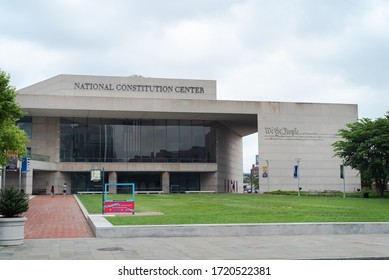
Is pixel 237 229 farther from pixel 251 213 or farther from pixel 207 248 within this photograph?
pixel 251 213

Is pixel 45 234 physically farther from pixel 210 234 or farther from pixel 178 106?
pixel 178 106

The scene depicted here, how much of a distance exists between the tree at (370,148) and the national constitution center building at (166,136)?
38.9ft

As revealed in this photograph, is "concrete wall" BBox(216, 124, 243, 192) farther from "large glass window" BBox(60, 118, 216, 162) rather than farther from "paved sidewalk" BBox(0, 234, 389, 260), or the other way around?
"paved sidewalk" BBox(0, 234, 389, 260)

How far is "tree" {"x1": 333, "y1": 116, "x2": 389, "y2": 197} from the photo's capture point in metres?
47.0

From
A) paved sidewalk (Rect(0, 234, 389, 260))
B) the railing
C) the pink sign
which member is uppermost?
the railing

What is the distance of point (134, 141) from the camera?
65.6 metres

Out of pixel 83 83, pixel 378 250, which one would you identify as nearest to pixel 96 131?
pixel 83 83

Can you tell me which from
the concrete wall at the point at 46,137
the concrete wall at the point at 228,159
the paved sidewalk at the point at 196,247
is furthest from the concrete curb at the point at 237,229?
the concrete wall at the point at 228,159

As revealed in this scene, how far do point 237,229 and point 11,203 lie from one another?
25.2 feet

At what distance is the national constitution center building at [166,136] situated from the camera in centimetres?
6248

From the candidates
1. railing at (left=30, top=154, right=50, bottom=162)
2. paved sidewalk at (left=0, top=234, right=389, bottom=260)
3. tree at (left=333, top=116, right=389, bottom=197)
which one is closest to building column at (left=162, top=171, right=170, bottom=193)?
railing at (left=30, top=154, right=50, bottom=162)

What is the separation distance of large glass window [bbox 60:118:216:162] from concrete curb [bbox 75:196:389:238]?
48.8 metres

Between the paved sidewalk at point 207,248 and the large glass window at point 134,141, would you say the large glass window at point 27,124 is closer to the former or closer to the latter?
the large glass window at point 134,141

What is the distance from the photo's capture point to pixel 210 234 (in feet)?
53.9
